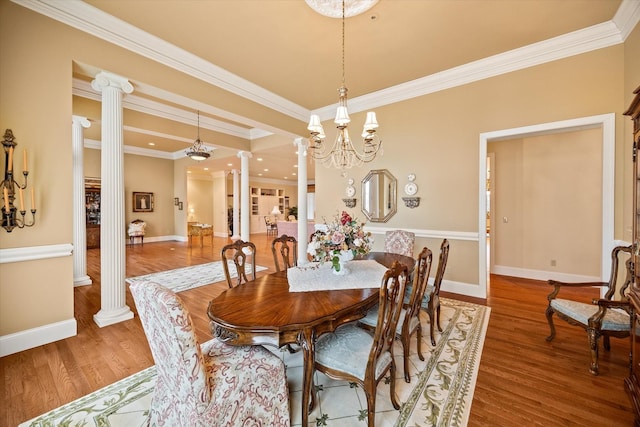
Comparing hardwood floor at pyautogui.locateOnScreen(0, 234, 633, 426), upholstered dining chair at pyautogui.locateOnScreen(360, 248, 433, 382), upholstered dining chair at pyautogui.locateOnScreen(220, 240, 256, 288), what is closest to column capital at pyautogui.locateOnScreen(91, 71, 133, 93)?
upholstered dining chair at pyautogui.locateOnScreen(220, 240, 256, 288)

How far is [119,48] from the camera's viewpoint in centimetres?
288

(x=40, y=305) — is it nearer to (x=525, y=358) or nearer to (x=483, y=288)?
(x=525, y=358)

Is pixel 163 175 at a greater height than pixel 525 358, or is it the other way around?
pixel 163 175

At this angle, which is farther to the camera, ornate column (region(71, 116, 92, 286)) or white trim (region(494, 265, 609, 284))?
white trim (region(494, 265, 609, 284))

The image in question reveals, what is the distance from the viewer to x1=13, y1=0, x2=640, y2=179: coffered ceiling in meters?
2.57

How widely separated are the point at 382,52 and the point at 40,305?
185 inches

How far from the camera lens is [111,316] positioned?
9.70ft

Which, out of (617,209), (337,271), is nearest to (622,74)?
(617,209)

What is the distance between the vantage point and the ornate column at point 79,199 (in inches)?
164

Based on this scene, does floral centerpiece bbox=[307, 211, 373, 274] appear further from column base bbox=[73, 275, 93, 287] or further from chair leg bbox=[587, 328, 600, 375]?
column base bbox=[73, 275, 93, 287]

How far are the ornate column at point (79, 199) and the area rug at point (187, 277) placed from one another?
74 cm

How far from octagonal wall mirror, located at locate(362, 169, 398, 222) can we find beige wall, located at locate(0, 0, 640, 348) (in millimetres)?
128

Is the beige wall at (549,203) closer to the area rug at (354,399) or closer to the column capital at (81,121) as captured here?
the area rug at (354,399)

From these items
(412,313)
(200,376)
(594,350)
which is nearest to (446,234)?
(594,350)
